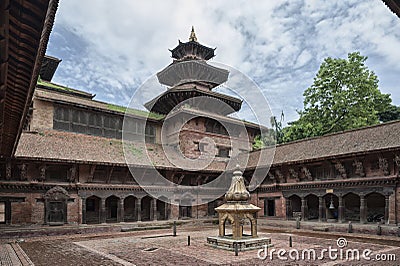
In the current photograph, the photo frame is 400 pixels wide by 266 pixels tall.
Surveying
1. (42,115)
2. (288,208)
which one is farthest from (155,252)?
(42,115)

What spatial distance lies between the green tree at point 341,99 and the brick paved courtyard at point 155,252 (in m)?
20.5

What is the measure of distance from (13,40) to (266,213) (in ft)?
85.7

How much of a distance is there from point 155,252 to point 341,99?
28016mm

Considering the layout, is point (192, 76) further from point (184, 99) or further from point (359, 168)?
point (359, 168)

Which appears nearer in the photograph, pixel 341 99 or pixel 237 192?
pixel 237 192

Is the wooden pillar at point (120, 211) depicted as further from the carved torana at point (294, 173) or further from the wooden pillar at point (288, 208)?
the carved torana at point (294, 173)

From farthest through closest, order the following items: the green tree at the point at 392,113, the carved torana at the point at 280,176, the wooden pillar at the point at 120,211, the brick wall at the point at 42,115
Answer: the green tree at the point at 392,113, the carved torana at the point at 280,176, the brick wall at the point at 42,115, the wooden pillar at the point at 120,211

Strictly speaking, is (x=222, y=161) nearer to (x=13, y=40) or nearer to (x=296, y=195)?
(x=296, y=195)

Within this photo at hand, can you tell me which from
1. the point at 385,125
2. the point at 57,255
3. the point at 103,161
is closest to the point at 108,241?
the point at 57,255

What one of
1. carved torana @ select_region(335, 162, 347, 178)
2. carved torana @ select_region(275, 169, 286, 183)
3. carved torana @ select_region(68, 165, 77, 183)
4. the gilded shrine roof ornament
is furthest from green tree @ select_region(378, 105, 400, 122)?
carved torana @ select_region(68, 165, 77, 183)

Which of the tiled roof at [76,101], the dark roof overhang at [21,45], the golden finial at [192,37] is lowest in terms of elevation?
the dark roof overhang at [21,45]

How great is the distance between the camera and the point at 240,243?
1477 cm

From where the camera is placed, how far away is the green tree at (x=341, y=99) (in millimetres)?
35250

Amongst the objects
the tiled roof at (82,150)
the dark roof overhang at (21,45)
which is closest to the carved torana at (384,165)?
the tiled roof at (82,150)
